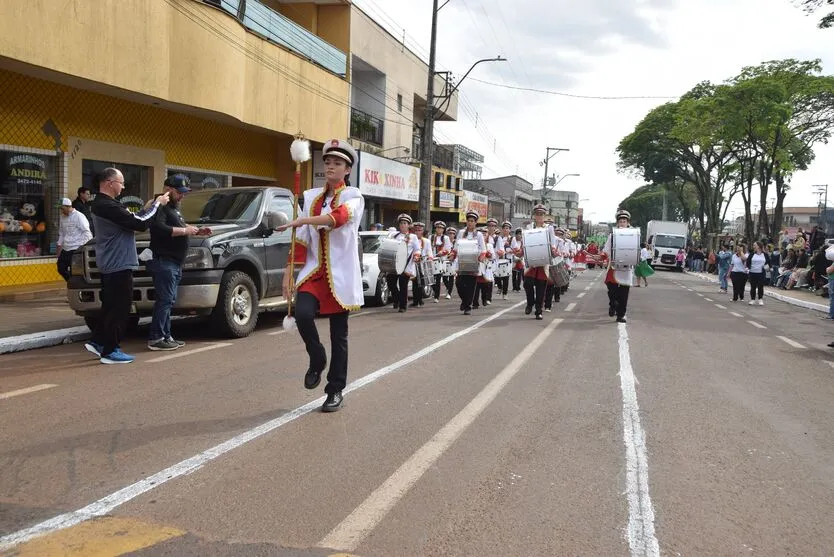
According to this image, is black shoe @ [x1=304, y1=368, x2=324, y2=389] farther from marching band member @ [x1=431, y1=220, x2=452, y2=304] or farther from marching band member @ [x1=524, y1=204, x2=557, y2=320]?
marching band member @ [x1=431, y1=220, x2=452, y2=304]

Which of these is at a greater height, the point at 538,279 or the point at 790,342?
the point at 538,279

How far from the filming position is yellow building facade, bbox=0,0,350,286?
41.8ft

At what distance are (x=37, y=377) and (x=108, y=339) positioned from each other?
2.67ft

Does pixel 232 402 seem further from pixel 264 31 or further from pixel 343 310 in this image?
pixel 264 31

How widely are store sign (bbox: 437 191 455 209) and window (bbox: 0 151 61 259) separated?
26543 mm

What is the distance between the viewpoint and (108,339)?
748 centimetres

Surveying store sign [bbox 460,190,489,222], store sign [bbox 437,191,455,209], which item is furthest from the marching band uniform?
store sign [bbox 460,190,489,222]

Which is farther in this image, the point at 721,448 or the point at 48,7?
the point at 48,7

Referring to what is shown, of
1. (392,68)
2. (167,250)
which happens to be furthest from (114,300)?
(392,68)

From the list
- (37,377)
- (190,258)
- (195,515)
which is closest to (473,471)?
(195,515)

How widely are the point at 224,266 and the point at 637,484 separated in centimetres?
632

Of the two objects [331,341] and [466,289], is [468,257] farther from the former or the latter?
[331,341]

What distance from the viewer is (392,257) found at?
43.8 feet

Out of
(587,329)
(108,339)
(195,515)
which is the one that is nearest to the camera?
(195,515)
